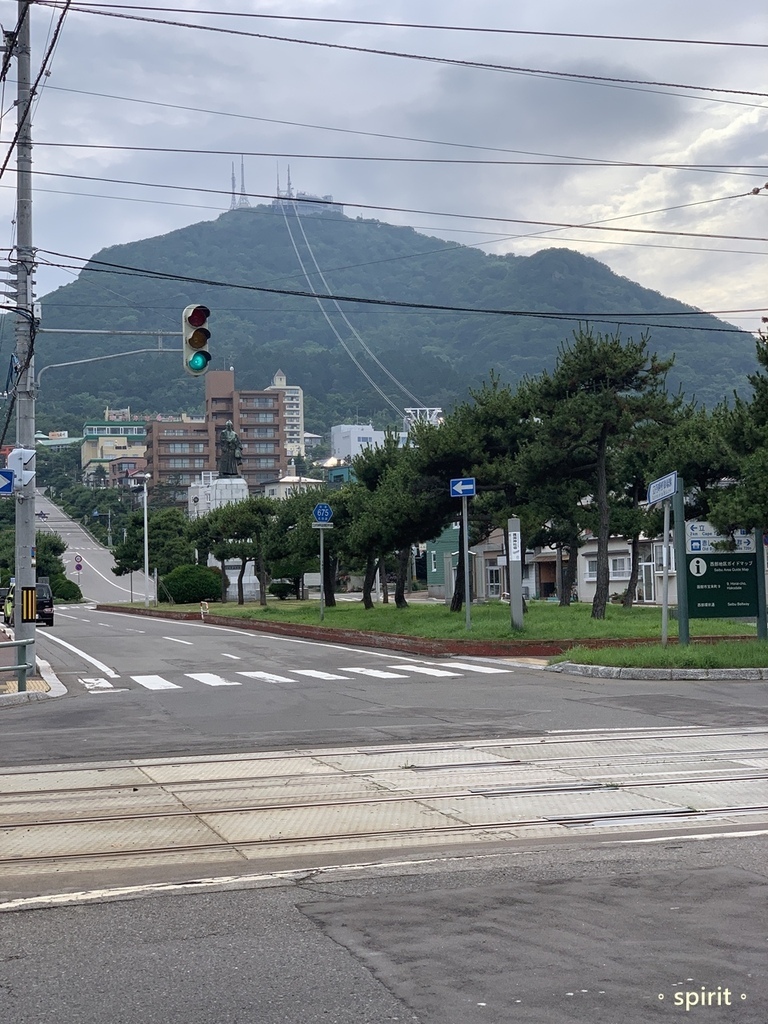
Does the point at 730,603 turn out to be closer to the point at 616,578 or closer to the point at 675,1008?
the point at 675,1008

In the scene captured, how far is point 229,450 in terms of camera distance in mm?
92000

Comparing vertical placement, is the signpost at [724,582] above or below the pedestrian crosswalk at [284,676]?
above

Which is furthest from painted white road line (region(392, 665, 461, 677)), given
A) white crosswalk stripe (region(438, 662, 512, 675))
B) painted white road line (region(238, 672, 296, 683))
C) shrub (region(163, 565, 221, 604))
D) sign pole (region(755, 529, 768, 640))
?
shrub (region(163, 565, 221, 604))

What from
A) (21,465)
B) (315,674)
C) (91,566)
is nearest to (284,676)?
(315,674)

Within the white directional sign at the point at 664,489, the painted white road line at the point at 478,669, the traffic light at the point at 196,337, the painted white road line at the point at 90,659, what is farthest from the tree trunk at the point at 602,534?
the traffic light at the point at 196,337

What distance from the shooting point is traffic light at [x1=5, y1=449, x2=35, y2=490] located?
832 inches

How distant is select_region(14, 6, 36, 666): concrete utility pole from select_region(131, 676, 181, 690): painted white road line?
2204 mm

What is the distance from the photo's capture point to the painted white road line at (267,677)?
2125 centimetres

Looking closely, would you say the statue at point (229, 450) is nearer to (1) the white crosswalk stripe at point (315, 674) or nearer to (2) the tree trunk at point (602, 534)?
(2) the tree trunk at point (602, 534)

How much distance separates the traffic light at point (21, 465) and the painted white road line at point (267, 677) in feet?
18.8

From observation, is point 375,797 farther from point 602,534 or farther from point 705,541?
point 602,534

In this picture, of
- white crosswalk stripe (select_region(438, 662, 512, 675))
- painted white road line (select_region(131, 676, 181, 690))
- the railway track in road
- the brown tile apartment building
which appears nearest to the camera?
the railway track in road

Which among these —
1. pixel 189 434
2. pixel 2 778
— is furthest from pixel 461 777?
pixel 189 434

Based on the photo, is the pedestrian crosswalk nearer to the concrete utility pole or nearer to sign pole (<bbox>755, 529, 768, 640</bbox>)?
the concrete utility pole
